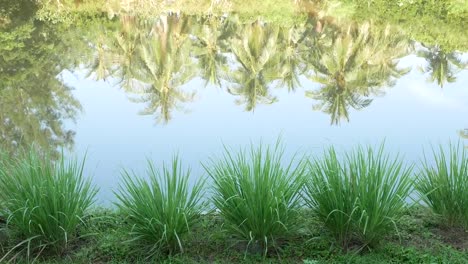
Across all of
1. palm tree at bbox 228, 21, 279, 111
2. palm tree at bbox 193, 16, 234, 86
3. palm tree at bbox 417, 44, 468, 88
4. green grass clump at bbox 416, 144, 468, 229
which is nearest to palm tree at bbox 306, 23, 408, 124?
palm tree at bbox 417, 44, 468, 88

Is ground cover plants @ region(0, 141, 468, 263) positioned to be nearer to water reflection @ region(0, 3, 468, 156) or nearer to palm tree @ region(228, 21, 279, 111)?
water reflection @ region(0, 3, 468, 156)

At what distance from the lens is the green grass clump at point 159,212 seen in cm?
344

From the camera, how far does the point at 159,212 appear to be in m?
3.46

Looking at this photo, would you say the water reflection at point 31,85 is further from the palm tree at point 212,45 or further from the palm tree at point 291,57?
the palm tree at point 291,57

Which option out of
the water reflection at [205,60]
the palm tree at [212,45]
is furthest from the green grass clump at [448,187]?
the palm tree at [212,45]

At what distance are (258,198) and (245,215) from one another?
14 centimetres

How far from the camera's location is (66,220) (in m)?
3.52

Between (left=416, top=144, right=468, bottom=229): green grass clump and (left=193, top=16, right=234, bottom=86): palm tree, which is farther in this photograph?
(left=193, top=16, right=234, bottom=86): palm tree

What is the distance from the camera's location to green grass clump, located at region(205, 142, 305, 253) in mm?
3439

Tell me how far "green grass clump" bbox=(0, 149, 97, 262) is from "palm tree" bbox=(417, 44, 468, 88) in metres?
11.0

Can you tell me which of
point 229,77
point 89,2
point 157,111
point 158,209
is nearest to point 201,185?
point 158,209

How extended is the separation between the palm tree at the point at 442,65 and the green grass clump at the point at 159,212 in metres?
10.7

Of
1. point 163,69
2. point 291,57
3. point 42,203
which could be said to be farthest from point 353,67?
point 42,203

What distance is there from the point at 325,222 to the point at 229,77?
32.7 feet
